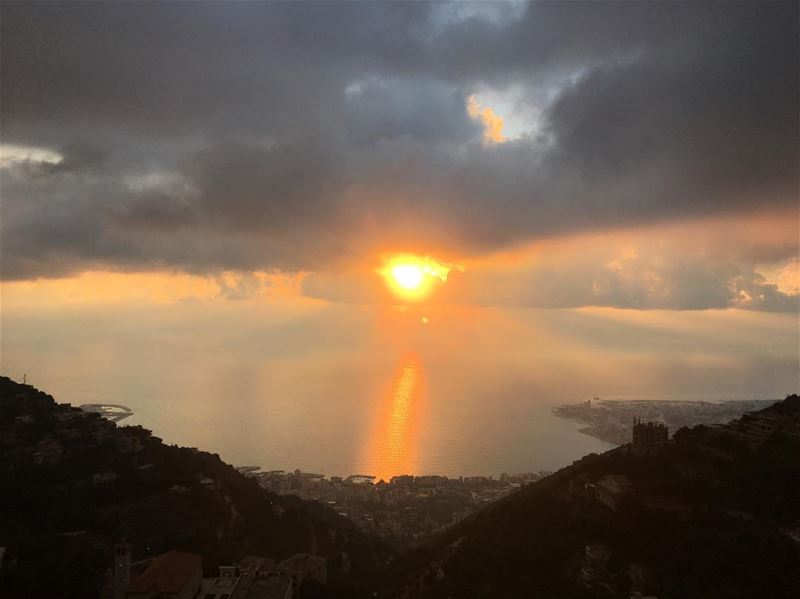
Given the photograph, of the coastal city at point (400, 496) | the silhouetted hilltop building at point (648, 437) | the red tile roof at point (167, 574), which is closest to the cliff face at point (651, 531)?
the silhouetted hilltop building at point (648, 437)

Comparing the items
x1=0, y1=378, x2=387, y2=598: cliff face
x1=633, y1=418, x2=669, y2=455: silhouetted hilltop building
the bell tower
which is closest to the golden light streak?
x1=0, y1=378, x2=387, y2=598: cliff face

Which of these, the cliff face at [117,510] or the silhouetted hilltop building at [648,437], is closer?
the cliff face at [117,510]

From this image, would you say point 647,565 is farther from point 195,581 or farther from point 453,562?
point 195,581

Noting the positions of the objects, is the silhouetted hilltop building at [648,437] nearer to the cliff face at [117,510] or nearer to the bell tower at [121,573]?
the cliff face at [117,510]

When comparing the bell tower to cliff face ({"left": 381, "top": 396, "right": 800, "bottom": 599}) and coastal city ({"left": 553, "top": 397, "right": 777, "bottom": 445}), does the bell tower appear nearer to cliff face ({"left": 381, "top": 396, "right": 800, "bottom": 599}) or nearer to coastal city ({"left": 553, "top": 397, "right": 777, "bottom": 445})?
cliff face ({"left": 381, "top": 396, "right": 800, "bottom": 599})

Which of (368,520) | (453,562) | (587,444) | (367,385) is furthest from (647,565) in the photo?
(367,385)
